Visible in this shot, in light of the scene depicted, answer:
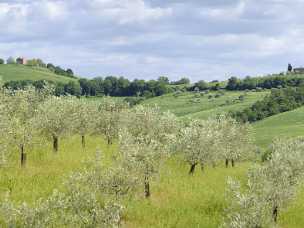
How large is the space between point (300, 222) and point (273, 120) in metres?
150

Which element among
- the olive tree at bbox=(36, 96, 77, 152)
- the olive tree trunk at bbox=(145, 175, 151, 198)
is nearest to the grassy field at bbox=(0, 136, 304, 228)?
the olive tree trunk at bbox=(145, 175, 151, 198)

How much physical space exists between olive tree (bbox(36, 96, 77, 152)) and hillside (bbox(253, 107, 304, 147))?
10634cm

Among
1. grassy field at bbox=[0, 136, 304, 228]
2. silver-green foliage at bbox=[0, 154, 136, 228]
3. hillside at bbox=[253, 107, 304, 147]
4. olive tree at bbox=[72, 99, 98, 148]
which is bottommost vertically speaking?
hillside at bbox=[253, 107, 304, 147]

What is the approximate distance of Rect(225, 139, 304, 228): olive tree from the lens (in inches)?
1522

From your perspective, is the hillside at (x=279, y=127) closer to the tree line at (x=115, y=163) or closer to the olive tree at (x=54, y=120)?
the tree line at (x=115, y=163)

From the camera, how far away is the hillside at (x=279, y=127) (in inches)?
6339

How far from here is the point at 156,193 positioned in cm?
4919

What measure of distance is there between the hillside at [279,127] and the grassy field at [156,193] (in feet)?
336

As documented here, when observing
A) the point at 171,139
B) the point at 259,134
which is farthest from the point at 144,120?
the point at 259,134

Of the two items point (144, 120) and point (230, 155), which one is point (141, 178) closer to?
point (144, 120)

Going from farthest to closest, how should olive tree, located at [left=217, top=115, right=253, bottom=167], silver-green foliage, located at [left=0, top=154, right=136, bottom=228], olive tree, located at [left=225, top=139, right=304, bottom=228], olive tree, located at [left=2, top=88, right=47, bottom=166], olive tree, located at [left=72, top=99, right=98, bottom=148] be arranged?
olive tree, located at [left=217, top=115, right=253, bottom=167] → olive tree, located at [left=72, top=99, right=98, bottom=148] → olive tree, located at [left=2, top=88, right=47, bottom=166] → olive tree, located at [left=225, top=139, right=304, bottom=228] → silver-green foliage, located at [left=0, top=154, right=136, bottom=228]

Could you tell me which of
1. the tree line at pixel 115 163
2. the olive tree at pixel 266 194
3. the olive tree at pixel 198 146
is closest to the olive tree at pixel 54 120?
the tree line at pixel 115 163

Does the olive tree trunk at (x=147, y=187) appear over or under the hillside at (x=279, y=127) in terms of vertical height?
over

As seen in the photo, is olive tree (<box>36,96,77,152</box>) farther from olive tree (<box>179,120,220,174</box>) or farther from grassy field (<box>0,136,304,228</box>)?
olive tree (<box>179,120,220,174</box>)
